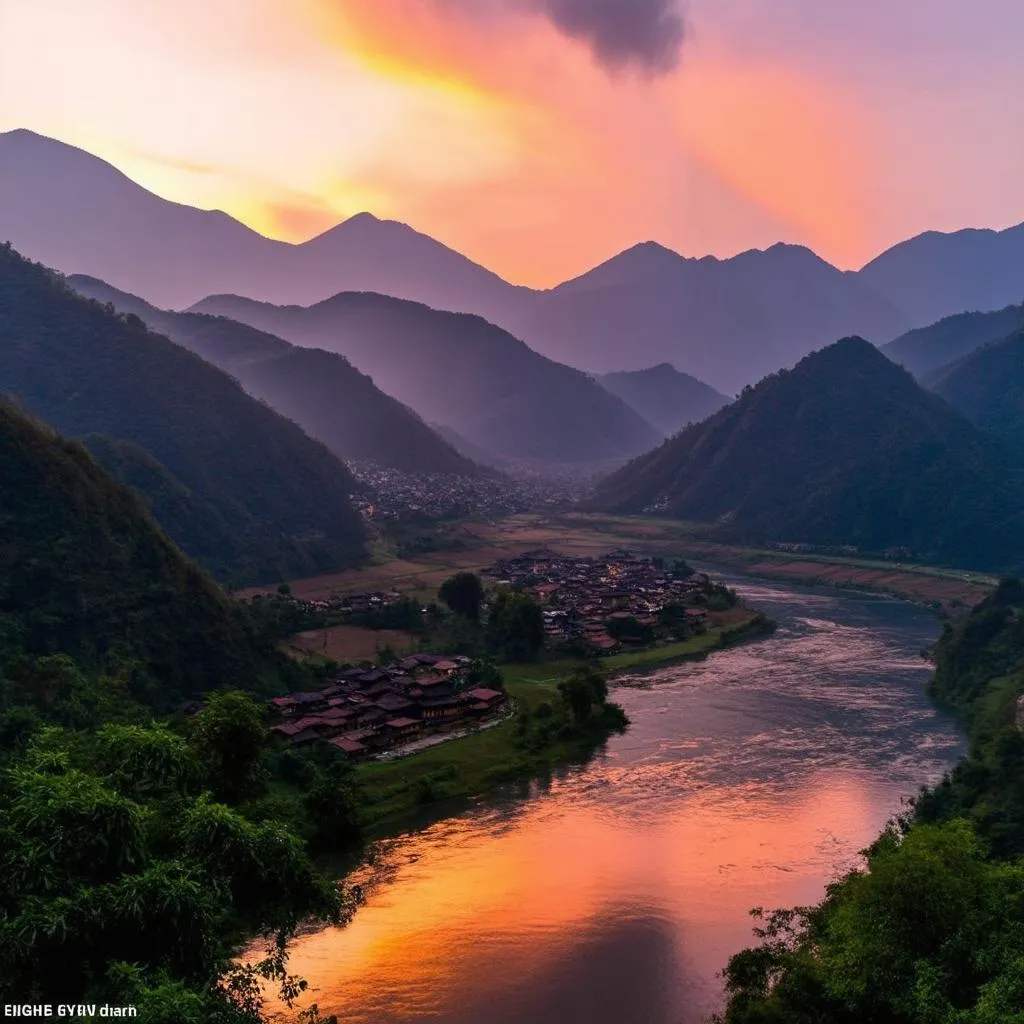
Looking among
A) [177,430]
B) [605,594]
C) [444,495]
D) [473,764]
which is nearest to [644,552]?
[444,495]

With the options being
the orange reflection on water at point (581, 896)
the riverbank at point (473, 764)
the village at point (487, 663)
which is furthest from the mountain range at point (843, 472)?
the orange reflection on water at point (581, 896)

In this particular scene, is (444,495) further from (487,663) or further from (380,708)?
(380,708)

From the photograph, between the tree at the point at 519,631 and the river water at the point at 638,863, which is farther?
the tree at the point at 519,631

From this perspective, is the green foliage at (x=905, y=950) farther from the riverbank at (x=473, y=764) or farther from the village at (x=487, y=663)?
the village at (x=487, y=663)

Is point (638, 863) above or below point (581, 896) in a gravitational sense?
above

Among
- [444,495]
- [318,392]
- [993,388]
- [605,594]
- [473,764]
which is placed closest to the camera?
[473,764]

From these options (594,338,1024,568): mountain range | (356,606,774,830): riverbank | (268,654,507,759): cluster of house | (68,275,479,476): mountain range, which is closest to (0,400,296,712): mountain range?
(268,654,507,759): cluster of house
